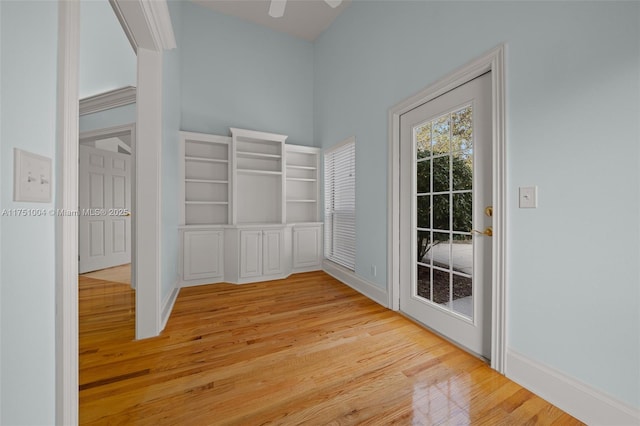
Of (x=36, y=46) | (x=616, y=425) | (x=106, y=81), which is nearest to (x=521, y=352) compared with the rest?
(x=616, y=425)

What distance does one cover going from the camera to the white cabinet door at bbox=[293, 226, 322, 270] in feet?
13.3

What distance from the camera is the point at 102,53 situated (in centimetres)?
340

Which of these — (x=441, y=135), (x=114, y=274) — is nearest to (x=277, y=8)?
(x=441, y=135)

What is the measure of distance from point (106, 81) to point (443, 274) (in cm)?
487

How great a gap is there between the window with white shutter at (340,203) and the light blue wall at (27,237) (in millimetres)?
2981

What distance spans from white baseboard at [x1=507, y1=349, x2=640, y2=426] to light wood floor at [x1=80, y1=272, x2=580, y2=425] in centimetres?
6

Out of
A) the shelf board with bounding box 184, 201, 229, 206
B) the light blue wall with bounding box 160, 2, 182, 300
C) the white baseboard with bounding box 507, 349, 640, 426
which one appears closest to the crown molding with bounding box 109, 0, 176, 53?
the light blue wall with bounding box 160, 2, 182, 300

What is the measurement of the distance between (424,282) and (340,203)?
186cm

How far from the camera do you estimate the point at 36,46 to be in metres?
0.68

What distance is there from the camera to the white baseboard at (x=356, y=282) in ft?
9.19

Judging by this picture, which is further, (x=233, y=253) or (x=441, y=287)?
(x=233, y=253)

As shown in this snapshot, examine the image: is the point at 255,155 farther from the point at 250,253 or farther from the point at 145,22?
the point at 145,22

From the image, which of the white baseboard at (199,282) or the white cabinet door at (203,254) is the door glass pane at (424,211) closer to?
the white cabinet door at (203,254)

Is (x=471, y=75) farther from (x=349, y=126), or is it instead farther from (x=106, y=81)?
(x=106, y=81)
